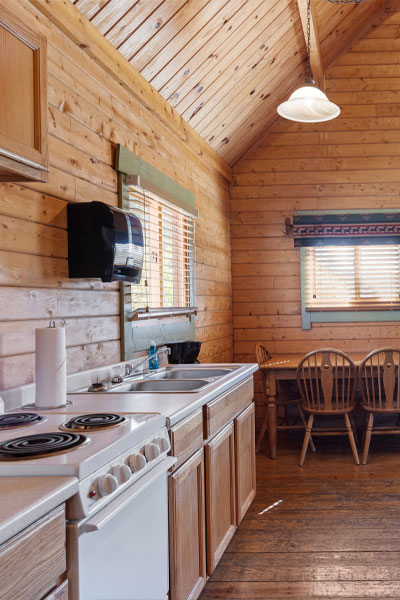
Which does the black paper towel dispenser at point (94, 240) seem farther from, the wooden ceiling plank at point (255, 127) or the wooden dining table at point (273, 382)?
the wooden ceiling plank at point (255, 127)

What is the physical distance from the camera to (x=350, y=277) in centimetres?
571

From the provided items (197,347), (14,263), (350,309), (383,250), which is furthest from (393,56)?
(14,263)

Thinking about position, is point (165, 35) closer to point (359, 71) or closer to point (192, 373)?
point (192, 373)

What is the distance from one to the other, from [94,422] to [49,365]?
40cm

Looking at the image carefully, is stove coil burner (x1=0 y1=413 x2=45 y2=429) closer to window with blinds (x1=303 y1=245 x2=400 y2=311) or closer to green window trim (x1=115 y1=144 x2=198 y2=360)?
green window trim (x1=115 y1=144 x2=198 y2=360)

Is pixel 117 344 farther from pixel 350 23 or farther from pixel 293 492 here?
pixel 350 23

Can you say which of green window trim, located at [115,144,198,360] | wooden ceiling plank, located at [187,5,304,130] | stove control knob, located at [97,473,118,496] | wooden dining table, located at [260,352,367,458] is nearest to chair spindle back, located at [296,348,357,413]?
wooden dining table, located at [260,352,367,458]

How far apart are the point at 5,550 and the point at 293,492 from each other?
317 cm

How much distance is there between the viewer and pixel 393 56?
5.73 metres

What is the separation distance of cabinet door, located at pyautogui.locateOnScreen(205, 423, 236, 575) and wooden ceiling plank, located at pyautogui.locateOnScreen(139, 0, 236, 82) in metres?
2.03

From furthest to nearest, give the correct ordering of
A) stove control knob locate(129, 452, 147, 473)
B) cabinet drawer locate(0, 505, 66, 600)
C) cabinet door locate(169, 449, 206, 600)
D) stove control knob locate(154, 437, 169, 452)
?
cabinet door locate(169, 449, 206, 600), stove control knob locate(154, 437, 169, 452), stove control knob locate(129, 452, 147, 473), cabinet drawer locate(0, 505, 66, 600)

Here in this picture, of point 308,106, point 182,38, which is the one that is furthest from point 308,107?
point 182,38

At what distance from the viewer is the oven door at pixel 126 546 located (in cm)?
122

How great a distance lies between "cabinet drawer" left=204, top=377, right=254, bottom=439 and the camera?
8.16 ft
